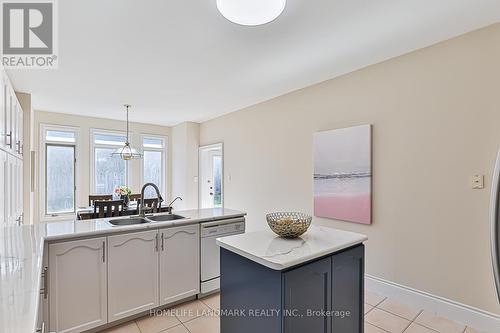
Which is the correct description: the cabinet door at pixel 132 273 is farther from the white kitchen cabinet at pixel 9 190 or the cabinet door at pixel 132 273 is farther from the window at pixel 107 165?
the window at pixel 107 165

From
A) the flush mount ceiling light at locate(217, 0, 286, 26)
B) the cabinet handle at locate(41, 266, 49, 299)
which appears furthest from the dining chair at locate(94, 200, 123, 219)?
the flush mount ceiling light at locate(217, 0, 286, 26)

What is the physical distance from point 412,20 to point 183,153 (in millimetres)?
5057

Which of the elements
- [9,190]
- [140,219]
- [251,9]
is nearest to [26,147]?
[9,190]

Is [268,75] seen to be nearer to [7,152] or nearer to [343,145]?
[343,145]

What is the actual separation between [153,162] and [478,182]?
608 cm

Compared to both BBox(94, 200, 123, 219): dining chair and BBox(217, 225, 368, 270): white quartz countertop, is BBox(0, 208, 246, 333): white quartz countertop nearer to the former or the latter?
BBox(217, 225, 368, 270): white quartz countertop

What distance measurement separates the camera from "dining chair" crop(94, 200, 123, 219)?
3556mm

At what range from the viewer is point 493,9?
77.0 inches

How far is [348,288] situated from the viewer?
1681mm

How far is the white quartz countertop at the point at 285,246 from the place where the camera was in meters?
1.34

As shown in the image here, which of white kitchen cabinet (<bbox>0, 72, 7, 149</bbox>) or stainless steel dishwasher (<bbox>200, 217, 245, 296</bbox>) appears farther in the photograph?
stainless steel dishwasher (<bbox>200, 217, 245, 296</bbox>)

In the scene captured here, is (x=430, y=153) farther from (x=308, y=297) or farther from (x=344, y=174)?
(x=308, y=297)

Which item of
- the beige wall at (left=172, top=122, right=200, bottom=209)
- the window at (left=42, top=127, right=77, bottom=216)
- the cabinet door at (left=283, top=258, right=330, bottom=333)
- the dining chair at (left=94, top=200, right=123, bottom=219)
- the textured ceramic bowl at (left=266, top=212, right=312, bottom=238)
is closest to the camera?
the cabinet door at (left=283, top=258, right=330, bottom=333)

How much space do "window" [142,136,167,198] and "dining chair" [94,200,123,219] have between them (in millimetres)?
2463
